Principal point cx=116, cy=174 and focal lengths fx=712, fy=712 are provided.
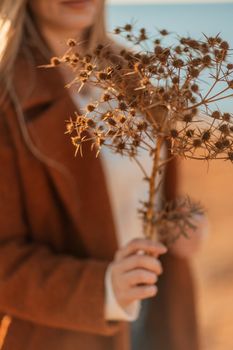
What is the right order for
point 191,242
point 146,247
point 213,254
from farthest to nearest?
point 213,254, point 191,242, point 146,247

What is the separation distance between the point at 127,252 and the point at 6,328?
49cm

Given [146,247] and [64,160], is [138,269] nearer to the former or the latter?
[146,247]

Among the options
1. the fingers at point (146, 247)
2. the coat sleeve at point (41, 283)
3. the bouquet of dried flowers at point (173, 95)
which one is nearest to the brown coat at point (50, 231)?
the coat sleeve at point (41, 283)

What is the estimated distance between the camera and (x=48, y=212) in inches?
72.7

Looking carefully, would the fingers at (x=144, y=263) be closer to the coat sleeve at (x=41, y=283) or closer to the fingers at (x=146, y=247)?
the fingers at (x=146, y=247)

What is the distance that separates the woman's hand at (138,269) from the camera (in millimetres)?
1384

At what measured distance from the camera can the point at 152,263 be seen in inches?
55.9

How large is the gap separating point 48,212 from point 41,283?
0.20m

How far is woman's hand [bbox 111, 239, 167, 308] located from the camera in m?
1.38

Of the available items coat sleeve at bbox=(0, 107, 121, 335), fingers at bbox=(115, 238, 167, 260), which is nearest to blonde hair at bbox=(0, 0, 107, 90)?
coat sleeve at bbox=(0, 107, 121, 335)

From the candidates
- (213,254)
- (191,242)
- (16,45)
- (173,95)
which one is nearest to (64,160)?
(16,45)

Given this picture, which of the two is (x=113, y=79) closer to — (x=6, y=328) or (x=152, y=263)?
(x=152, y=263)

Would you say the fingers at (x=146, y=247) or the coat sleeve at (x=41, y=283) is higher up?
the fingers at (x=146, y=247)

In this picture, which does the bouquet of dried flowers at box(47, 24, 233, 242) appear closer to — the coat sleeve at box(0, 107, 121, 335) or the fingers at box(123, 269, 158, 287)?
the fingers at box(123, 269, 158, 287)
